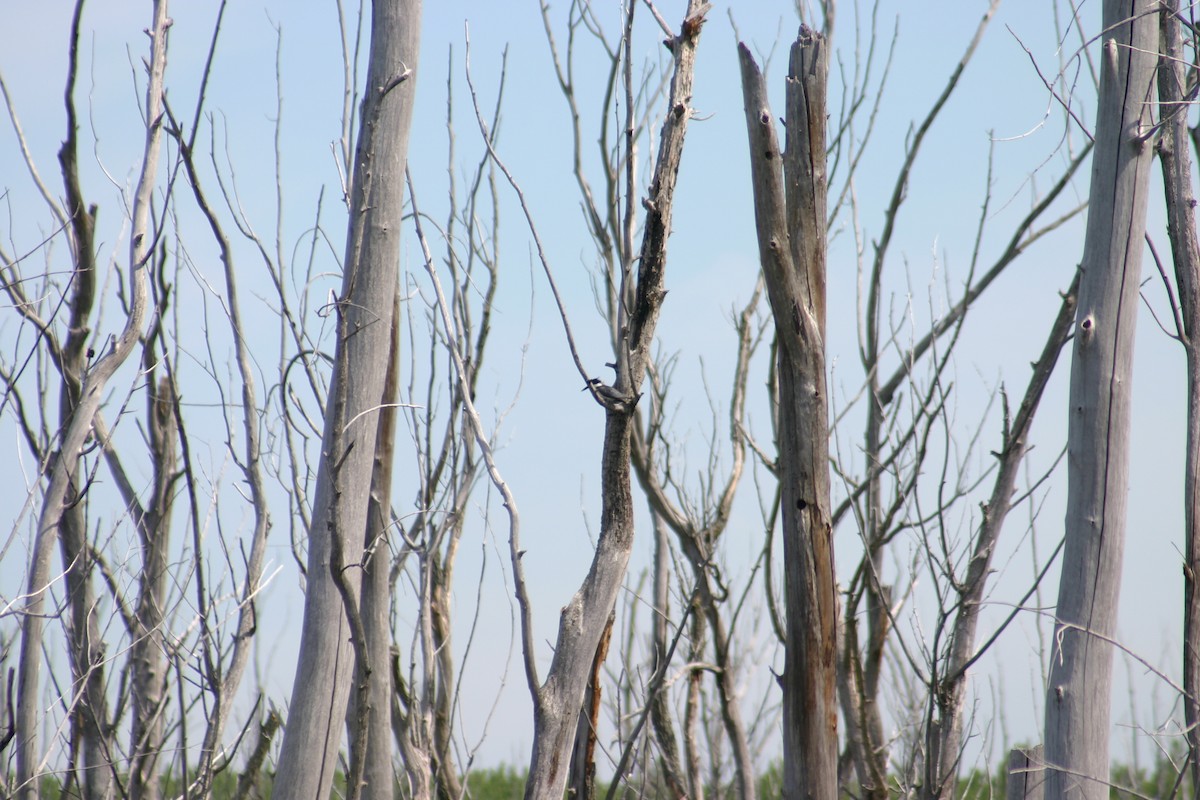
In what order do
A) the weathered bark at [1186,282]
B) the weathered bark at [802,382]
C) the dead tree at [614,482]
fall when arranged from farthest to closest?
1. the weathered bark at [1186,282]
2. the weathered bark at [802,382]
3. the dead tree at [614,482]

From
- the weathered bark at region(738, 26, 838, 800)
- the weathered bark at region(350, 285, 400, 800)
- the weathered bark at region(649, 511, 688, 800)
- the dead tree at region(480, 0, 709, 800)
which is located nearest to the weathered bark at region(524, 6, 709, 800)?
the dead tree at region(480, 0, 709, 800)

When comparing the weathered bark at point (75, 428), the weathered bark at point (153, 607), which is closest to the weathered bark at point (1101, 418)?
the weathered bark at point (75, 428)

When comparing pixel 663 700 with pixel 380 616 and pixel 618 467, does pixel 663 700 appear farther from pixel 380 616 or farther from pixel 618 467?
pixel 618 467

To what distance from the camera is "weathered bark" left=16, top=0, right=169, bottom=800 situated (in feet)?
8.87

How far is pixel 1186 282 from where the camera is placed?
2.79 meters

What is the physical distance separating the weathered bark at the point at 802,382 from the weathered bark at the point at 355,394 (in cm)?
94

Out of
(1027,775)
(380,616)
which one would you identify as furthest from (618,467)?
(1027,775)

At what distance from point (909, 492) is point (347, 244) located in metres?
2.07

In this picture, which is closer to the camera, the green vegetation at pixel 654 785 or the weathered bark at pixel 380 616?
the weathered bark at pixel 380 616

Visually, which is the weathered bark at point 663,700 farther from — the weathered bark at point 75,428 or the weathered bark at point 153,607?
the weathered bark at point 75,428

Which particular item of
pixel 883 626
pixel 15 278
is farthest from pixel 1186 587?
pixel 15 278

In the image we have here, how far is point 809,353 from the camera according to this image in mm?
2480

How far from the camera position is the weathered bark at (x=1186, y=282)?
2.64 m

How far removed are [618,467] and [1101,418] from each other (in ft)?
3.90
